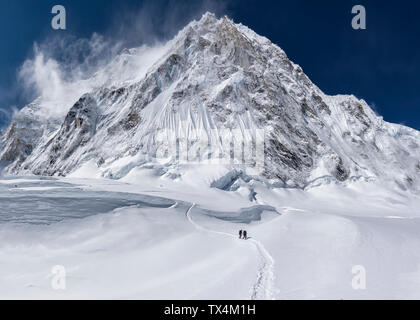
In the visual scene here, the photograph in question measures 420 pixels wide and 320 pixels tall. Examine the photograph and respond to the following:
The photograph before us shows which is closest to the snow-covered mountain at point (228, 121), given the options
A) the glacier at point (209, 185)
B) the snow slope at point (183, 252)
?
the glacier at point (209, 185)

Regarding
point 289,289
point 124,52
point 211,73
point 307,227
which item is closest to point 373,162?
point 211,73

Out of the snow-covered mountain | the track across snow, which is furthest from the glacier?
the snow-covered mountain

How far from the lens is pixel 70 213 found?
835 inches

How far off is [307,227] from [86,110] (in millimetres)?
79694

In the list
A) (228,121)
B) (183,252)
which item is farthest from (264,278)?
(228,121)

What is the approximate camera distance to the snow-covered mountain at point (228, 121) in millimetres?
65938

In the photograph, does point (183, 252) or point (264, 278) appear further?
point (183, 252)

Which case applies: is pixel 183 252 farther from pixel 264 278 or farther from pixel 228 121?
pixel 228 121

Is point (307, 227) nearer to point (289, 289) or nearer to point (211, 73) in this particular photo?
point (289, 289)

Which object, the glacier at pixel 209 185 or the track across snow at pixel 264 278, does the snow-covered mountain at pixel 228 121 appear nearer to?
the glacier at pixel 209 185

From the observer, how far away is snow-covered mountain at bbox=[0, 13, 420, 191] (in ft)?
216

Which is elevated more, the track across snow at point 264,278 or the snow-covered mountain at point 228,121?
the snow-covered mountain at point 228,121

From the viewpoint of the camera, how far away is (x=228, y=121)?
7012 centimetres
